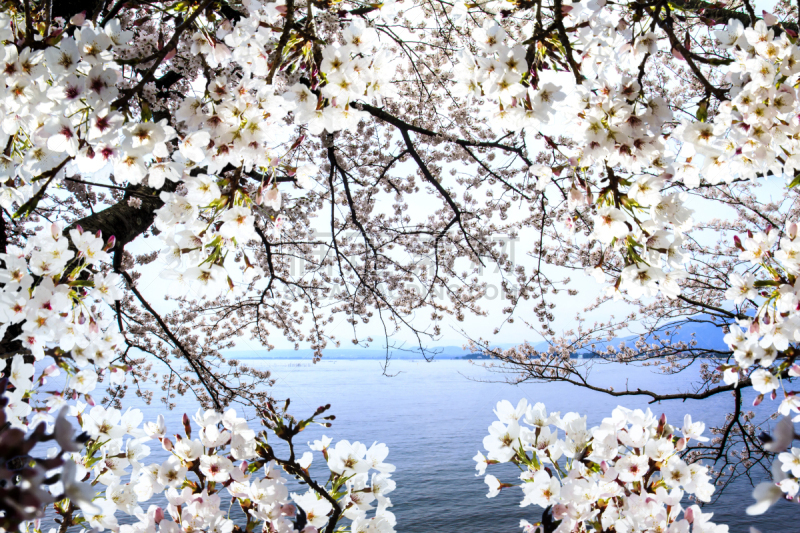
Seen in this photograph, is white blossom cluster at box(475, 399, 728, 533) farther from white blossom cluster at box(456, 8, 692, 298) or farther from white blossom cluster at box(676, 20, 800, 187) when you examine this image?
white blossom cluster at box(676, 20, 800, 187)

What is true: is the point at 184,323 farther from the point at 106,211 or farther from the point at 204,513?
the point at 204,513

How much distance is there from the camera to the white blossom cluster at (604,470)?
4.02ft

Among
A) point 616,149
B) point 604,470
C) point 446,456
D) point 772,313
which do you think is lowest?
point 446,456

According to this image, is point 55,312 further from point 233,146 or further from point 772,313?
point 772,313

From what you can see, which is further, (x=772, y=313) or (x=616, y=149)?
(x=772, y=313)

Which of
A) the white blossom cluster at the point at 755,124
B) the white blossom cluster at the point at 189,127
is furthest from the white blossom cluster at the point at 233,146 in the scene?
the white blossom cluster at the point at 755,124

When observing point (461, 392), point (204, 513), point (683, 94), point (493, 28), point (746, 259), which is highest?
point (683, 94)

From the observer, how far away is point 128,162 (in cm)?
115

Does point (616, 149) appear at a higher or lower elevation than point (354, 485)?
higher

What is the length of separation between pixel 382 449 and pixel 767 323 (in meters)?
1.33

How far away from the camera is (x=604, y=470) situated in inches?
47.0

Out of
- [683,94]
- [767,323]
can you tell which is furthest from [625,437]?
[683,94]

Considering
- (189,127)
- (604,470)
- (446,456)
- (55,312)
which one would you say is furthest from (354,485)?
(446,456)

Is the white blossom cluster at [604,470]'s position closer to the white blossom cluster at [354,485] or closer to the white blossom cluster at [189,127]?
the white blossom cluster at [354,485]
